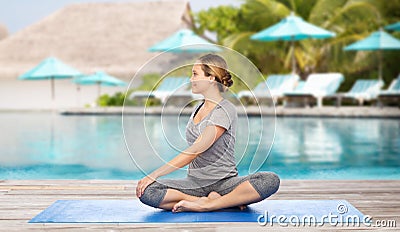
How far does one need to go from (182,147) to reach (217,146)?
0.77ft

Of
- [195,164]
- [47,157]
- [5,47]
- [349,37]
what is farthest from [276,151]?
[5,47]

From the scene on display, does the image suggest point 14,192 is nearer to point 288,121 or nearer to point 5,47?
point 288,121

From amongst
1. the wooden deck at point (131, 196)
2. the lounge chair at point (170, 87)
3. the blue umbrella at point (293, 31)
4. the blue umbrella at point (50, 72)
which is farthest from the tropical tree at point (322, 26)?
the lounge chair at point (170, 87)

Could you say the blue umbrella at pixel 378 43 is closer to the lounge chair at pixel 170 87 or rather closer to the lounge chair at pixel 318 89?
the lounge chair at pixel 318 89

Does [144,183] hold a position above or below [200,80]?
below

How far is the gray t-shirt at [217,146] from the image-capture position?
3367 millimetres

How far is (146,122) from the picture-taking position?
3650 millimetres

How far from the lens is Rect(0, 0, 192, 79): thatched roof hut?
2494 centimetres

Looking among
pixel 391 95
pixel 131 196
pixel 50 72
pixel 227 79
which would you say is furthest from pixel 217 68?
pixel 50 72

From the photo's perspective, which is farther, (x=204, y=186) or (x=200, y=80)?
(x=204, y=186)

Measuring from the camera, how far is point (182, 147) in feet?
11.7

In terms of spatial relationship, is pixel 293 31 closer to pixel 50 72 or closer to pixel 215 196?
pixel 50 72

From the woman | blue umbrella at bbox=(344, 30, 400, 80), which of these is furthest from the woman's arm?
blue umbrella at bbox=(344, 30, 400, 80)

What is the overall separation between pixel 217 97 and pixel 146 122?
466mm
